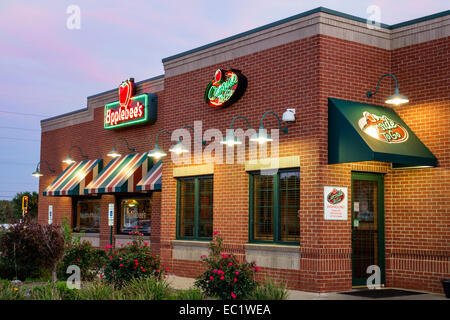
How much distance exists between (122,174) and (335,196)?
32.7ft

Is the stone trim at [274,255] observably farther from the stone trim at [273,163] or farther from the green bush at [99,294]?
the green bush at [99,294]

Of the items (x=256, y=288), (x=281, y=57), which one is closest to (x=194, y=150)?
(x=281, y=57)

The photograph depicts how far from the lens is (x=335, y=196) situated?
1417 centimetres

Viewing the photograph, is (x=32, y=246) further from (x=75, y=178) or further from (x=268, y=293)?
(x=75, y=178)

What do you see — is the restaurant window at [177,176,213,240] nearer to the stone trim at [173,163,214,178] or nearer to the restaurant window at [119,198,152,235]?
the stone trim at [173,163,214,178]

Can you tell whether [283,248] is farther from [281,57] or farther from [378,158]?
[281,57]

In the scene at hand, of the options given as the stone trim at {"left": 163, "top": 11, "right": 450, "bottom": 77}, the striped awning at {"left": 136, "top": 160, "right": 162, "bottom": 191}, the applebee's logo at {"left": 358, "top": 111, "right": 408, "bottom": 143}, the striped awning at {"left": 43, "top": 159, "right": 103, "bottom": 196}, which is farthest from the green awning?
the striped awning at {"left": 43, "top": 159, "right": 103, "bottom": 196}

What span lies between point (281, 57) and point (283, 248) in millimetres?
4812

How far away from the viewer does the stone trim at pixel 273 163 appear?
48.2 feet

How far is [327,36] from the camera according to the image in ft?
47.5

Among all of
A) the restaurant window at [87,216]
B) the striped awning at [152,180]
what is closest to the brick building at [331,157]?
the striped awning at [152,180]

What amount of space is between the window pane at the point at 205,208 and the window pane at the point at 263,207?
190 cm

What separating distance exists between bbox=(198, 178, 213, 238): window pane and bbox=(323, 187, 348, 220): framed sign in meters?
4.42

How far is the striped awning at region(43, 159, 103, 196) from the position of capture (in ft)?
78.7
